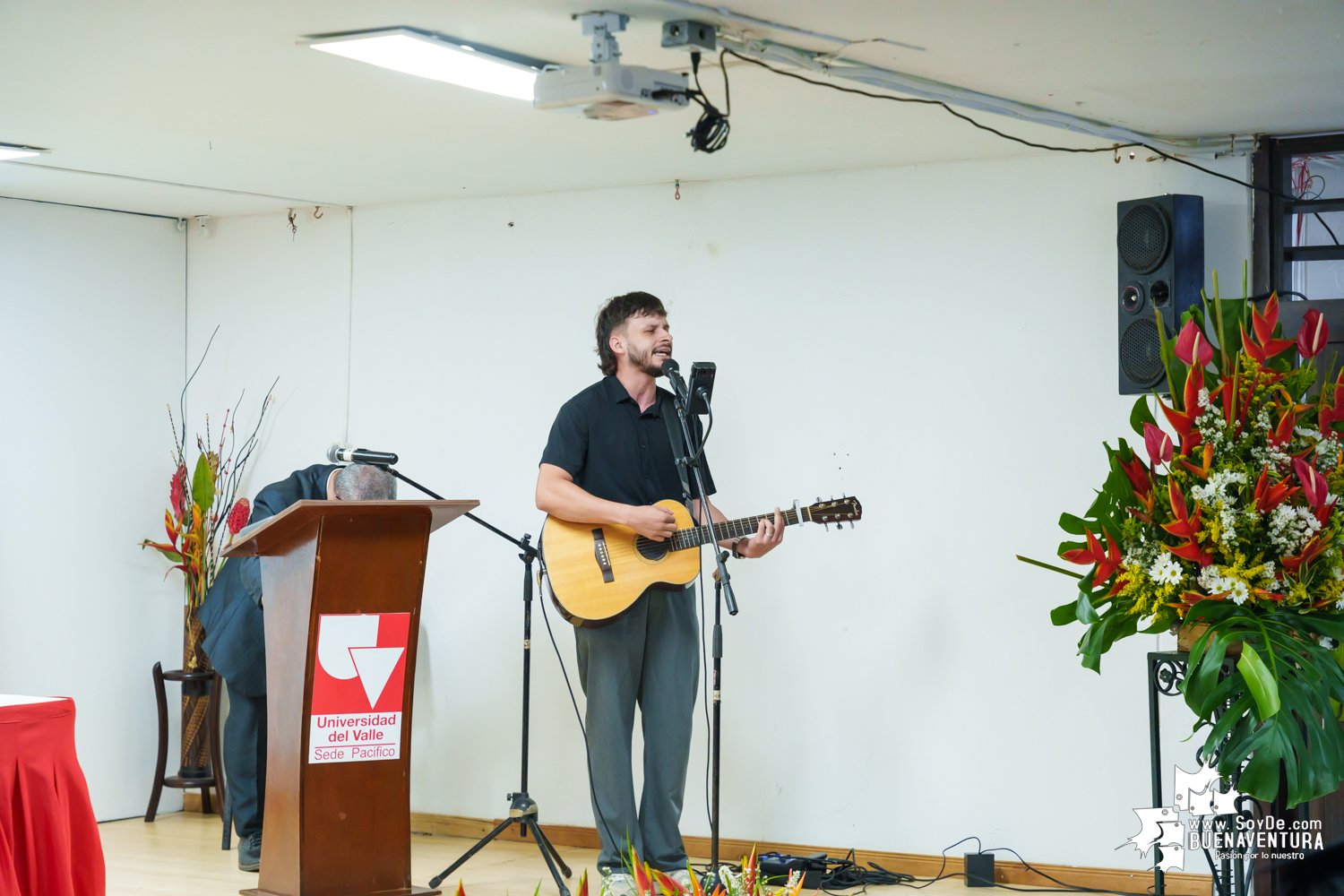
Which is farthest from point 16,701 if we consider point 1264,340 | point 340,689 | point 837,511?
point 1264,340

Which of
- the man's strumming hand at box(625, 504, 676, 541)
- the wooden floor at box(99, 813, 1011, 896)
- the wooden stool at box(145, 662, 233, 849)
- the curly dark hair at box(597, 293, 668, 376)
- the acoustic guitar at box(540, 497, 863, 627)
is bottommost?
the wooden floor at box(99, 813, 1011, 896)

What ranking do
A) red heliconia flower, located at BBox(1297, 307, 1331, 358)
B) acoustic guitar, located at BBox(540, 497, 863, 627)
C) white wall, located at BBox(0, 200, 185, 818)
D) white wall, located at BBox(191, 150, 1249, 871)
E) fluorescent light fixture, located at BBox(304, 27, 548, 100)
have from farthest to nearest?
white wall, located at BBox(0, 200, 185, 818) < white wall, located at BBox(191, 150, 1249, 871) < acoustic guitar, located at BBox(540, 497, 863, 627) < fluorescent light fixture, located at BBox(304, 27, 548, 100) < red heliconia flower, located at BBox(1297, 307, 1331, 358)

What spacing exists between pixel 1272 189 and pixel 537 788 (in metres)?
3.36

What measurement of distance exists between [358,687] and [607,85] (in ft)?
6.12

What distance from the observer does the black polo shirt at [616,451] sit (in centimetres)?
432

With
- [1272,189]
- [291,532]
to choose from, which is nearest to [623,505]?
[291,532]

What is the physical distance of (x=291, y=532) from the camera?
398 cm

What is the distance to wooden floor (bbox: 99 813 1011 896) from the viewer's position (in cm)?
454

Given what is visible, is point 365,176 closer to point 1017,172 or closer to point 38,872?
point 1017,172

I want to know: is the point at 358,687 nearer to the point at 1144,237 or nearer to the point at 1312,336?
the point at 1312,336

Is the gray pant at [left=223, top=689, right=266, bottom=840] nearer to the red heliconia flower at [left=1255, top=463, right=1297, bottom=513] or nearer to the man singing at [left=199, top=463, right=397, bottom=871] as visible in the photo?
the man singing at [left=199, top=463, right=397, bottom=871]

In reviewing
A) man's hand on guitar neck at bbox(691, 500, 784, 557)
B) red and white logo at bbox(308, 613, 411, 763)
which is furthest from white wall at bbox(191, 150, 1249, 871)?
red and white logo at bbox(308, 613, 411, 763)

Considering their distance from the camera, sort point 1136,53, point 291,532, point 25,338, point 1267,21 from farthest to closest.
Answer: point 25,338 → point 291,532 → point 1136,53 → point 1267,21

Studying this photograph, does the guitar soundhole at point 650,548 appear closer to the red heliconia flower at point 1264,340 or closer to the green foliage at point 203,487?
the red heliconia flower at point 1264,340
